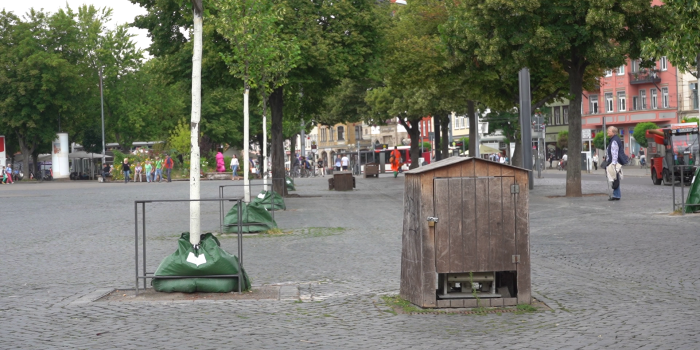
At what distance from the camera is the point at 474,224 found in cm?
878

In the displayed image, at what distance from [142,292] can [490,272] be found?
3.77m

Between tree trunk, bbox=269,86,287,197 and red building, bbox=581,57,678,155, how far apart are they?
50.2 m

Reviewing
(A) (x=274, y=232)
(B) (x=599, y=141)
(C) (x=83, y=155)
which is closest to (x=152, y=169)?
(C) (x=83, y=155)

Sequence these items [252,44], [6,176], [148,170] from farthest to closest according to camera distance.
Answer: [6,176] < [148,170] < [252,44]

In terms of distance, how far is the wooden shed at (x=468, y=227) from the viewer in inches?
344

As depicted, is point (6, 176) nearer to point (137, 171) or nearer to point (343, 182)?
point (137, 171)

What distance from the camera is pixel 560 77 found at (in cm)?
3497

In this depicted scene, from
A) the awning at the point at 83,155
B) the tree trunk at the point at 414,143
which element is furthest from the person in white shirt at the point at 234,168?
the awning at the point at 83,155

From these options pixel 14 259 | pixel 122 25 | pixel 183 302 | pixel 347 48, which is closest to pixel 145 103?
pixel 122 25

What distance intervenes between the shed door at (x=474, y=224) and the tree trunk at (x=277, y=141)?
2366 cm

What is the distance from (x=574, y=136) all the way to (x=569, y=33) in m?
3.18

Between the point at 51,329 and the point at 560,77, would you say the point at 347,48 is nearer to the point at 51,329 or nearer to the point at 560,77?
the point at 560,77

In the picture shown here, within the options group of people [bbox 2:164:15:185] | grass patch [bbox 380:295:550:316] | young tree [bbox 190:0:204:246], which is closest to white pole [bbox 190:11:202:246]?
young tree [bbox 190:0:204:246]

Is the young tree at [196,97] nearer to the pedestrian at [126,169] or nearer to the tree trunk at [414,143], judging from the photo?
the tree trunk at [414,143]
